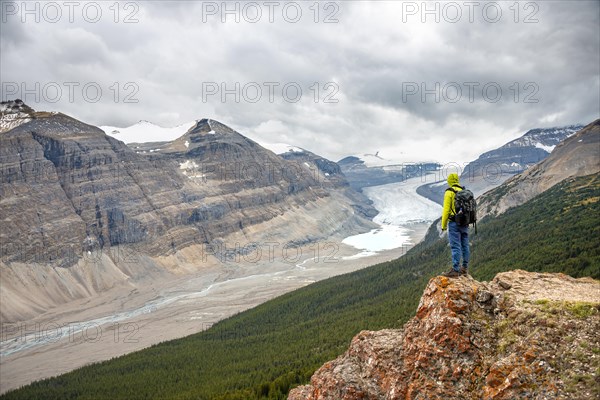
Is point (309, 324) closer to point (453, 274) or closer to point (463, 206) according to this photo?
point (453, 274)

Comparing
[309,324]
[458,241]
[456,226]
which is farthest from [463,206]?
[309,324]

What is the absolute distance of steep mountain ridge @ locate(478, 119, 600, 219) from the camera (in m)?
150

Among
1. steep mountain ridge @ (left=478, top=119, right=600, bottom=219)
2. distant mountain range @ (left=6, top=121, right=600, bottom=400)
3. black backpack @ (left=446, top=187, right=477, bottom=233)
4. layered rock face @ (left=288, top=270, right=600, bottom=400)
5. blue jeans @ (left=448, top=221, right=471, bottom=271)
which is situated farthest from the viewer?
steep mountain ridge @ (left=478, top=119, right=600, bottom=219)

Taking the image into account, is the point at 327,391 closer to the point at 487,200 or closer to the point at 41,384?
the point at 41,384

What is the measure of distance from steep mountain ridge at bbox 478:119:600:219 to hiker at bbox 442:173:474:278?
458ft

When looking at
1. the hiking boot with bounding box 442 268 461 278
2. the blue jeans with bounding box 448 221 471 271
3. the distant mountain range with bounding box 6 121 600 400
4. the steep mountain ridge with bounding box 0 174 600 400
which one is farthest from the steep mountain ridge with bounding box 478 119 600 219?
the hiking boot with bounding box 442 268 461 278

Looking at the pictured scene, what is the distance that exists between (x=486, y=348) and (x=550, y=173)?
172855 mm

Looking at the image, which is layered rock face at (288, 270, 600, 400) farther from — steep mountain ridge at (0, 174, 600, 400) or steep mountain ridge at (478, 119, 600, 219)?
steep mountain ridge at (478, 119, 600, 219)

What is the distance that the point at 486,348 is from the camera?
1484cm

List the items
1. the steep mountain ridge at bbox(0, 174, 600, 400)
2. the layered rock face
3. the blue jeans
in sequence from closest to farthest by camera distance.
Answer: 1. the layered rock face
2. the blue jeans
3. the steep mountain ridge at bbox(0, 174, 600, 400)

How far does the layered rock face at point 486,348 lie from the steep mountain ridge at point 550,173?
14027cm

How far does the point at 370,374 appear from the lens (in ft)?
58.7

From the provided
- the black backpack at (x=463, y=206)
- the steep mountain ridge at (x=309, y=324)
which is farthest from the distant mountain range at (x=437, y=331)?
the black backpack at (x=463, y=206)

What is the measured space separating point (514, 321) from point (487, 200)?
159m
